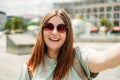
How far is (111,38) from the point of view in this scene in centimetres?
2780

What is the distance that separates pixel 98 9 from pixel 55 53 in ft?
275

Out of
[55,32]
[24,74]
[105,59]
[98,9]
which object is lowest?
[24,74]

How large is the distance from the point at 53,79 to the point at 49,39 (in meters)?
0.30

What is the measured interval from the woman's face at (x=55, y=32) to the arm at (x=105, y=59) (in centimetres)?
35

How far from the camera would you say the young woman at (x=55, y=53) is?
6.77 ft

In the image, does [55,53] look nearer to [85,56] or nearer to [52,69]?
[52,69]

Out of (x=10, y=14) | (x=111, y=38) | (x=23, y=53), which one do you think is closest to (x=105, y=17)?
(x=111, y=38)

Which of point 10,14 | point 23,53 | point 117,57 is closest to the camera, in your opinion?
point 117,57

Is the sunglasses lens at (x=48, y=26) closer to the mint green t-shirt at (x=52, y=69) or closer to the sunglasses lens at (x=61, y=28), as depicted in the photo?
the sunglasses lens at (x=61, y=28)

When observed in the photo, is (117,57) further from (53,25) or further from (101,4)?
(101,4)

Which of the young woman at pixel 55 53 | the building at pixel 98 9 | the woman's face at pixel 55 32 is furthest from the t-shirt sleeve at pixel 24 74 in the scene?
the building at pixel 98 9

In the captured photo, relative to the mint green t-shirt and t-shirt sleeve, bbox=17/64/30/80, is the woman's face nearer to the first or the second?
the mint green t-shirt

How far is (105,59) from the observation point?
1.79 meters

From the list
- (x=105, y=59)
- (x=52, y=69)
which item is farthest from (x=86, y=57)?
(x=52, y=69)
